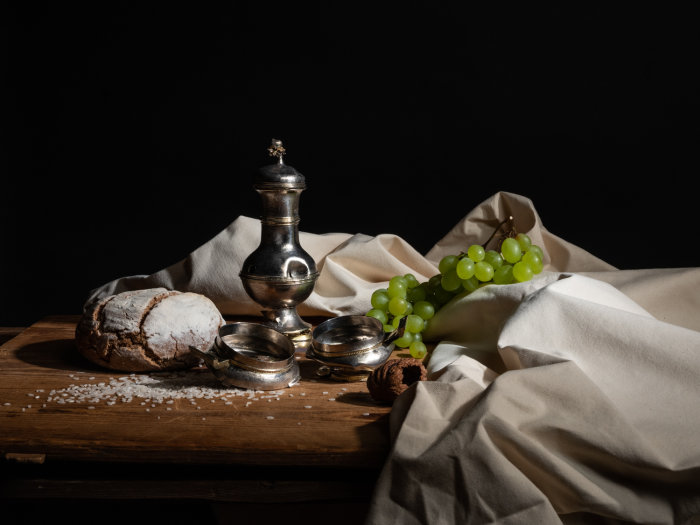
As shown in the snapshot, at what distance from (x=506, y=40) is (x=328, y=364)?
184 centimetres

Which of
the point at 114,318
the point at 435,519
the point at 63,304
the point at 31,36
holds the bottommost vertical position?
the point at 63,304

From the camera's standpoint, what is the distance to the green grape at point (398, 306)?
205cm

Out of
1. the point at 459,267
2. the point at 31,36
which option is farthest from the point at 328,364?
the point at 31,36

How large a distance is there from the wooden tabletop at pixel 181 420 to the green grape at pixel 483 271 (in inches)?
17.8

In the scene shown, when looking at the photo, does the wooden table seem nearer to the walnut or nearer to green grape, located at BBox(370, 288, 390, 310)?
the walnut

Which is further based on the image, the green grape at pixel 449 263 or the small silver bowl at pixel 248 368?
the green grape at pixel 449 263

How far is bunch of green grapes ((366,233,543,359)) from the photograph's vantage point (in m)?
2.02

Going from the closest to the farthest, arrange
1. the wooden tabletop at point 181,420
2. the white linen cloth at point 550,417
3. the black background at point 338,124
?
the white linen cloth at point 550,417
the wooden tabletop at point 181,420
the black background at point 338,124

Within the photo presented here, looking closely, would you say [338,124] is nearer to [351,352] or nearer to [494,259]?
[494,259]

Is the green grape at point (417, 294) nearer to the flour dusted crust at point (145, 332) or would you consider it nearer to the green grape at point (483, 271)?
the green grape at point (483, 271)

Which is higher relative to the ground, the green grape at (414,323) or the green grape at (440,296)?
the green grape at (440,296)

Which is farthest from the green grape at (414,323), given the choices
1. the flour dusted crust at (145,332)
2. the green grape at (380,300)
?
the flour dusted crust at (145,332)

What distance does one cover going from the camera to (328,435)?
145 cm

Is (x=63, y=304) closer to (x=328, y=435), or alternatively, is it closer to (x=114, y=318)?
(x=114, y=318)
